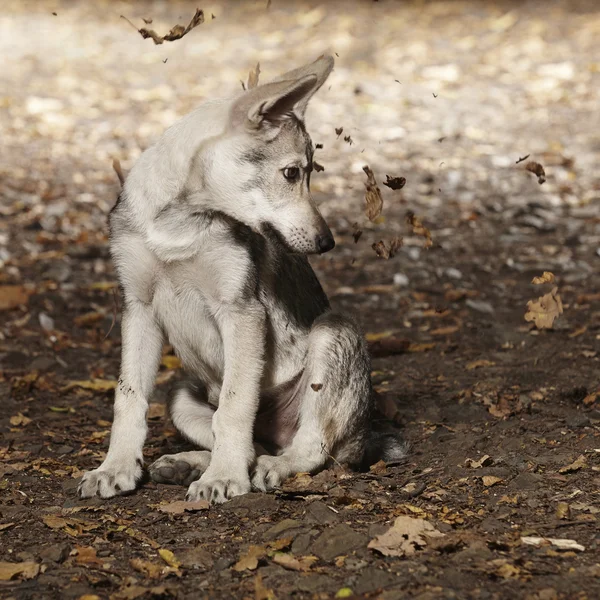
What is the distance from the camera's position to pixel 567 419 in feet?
17.7

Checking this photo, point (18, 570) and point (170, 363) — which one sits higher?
point (18, 570)

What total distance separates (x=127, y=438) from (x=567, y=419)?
2488 mm

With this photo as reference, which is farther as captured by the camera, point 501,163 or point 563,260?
point 501,163

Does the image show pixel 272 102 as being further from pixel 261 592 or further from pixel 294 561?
pixel 261 592

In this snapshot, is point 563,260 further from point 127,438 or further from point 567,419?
point 127,438

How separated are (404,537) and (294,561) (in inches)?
18.7

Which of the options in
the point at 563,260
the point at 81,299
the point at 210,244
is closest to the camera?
the point at 210,244

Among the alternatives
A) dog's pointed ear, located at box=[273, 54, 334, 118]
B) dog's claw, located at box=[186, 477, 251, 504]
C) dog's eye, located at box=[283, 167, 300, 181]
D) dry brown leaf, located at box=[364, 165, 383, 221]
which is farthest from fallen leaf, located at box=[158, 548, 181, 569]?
dog's pointed ear, located at box=[273, 54, 334, 118]

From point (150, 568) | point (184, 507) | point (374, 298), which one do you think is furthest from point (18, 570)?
point (374, 298)

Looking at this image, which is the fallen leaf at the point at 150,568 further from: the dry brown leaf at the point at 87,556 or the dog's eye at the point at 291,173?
the dog's eye at the point at 291,173

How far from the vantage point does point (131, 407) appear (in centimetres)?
487

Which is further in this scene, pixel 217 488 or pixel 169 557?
pixel 217 488

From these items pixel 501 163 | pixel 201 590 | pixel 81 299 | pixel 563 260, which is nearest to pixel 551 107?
pixel 501 163

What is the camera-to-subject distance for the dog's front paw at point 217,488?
4434 millimetres
